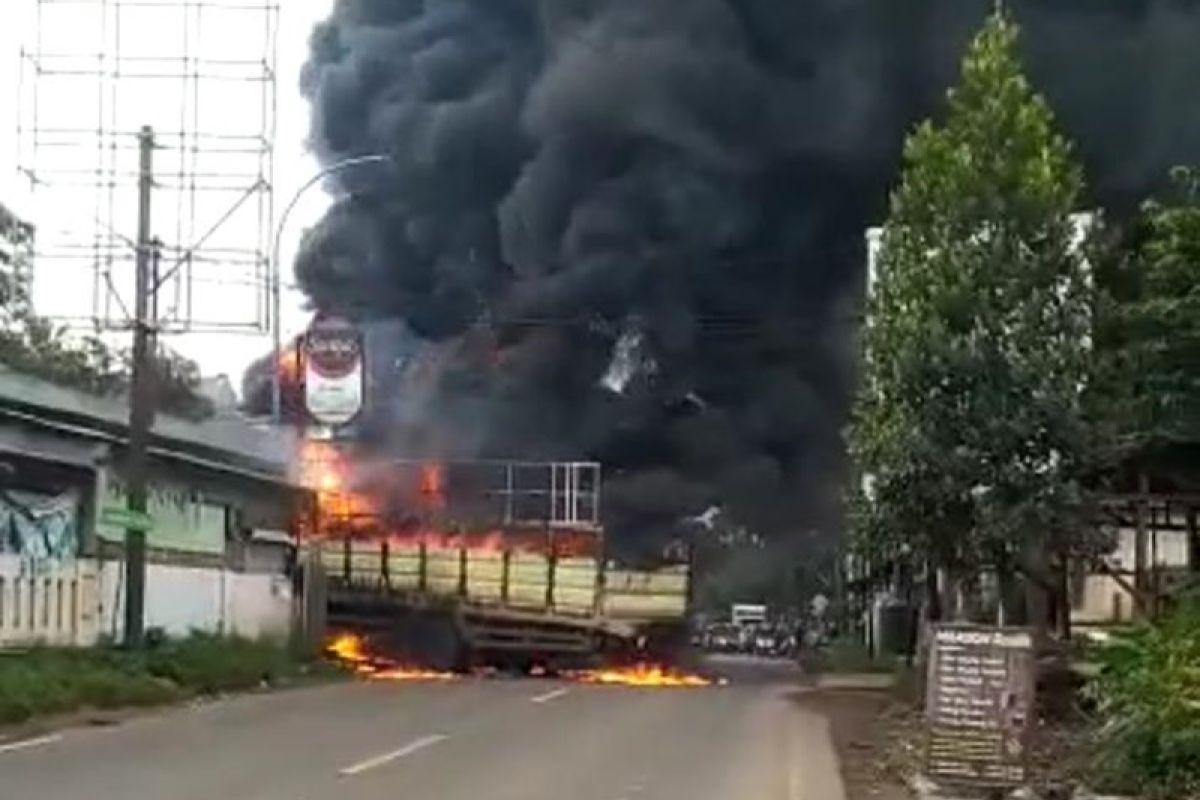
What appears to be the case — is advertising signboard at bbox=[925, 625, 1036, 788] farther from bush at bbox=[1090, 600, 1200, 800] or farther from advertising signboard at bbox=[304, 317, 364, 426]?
advertising signboard at bbox=[304, 317, 364, 426]

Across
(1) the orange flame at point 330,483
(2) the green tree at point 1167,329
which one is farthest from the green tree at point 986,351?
(1) the orange flame at point 330,483

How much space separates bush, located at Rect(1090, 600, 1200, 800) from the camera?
14.3 meters

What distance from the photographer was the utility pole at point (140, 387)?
88.5 feet

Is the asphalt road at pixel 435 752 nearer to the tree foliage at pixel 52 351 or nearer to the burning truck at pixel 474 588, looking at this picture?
the burning truck at pixel 474 588

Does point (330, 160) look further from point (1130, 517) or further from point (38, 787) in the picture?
point (38, 787)

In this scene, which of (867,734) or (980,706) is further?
(867,734)

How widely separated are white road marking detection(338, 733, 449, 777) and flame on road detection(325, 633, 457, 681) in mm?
15665

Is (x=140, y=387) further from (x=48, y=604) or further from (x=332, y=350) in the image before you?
(x=332, y=350)

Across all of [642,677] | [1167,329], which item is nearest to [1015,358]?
[1167,329]

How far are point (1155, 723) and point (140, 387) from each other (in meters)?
15.6

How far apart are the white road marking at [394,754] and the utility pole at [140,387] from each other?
756 centimetres

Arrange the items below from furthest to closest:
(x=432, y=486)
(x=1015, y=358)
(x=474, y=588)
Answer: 1. (x=432, y=486)
2. (x=474, y=588)
3. (x=1015, y=358)


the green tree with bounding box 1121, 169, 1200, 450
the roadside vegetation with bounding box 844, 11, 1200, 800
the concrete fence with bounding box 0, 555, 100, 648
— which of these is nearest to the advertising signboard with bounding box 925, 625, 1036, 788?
the roadside vegetation with bounding box 844, 11, 1200, 800

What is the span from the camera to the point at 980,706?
15703mm
